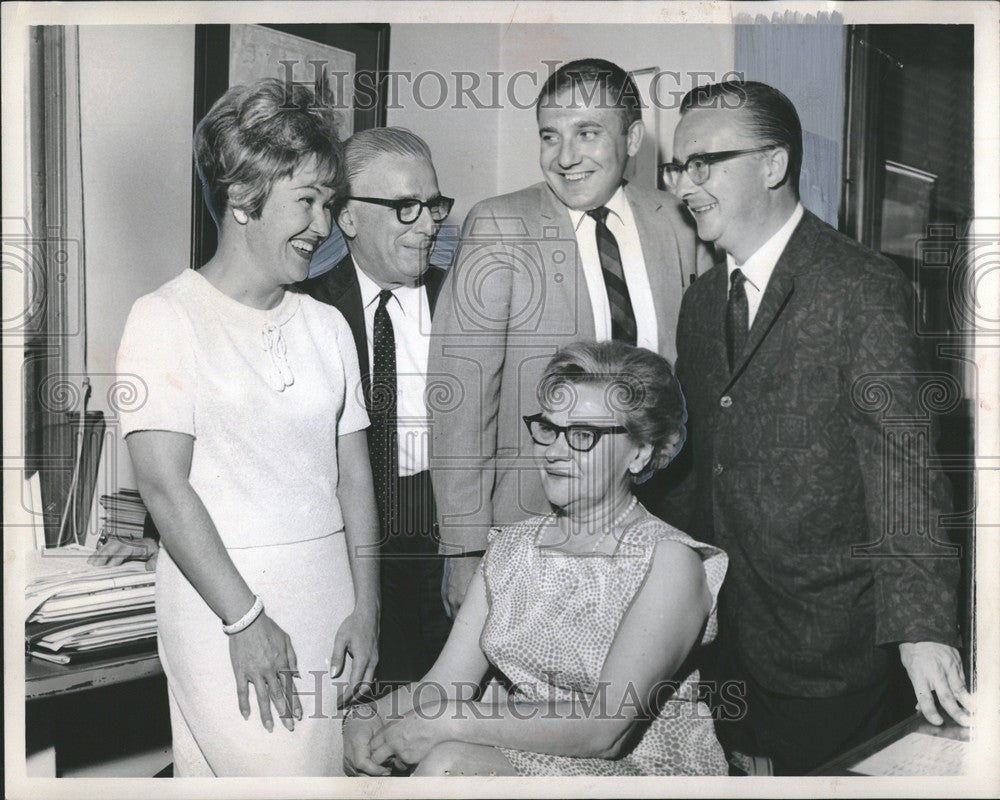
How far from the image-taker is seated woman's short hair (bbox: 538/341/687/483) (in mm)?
2604

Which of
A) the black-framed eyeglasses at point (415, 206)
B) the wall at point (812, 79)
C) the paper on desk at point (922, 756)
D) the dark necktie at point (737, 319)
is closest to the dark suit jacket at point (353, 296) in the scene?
the black-framed eyeglasses at point (415, 206)

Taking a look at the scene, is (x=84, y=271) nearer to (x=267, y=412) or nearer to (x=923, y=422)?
(x=267, y=412)

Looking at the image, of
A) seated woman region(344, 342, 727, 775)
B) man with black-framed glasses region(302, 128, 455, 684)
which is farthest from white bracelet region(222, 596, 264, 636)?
seated woman region(344, 342, 727, 775)

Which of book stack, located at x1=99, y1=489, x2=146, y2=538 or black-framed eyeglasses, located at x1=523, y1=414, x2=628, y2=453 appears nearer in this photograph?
black-framed eyeglasses, located at x1=523, y1=414, x2=628, y2=453

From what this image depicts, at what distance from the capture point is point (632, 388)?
2.62m

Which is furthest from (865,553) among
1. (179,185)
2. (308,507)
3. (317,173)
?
(179,185)

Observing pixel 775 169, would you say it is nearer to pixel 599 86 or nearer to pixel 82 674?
pixel 599 86

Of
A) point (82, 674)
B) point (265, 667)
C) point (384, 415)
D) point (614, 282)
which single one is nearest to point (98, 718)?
point (82, 674)

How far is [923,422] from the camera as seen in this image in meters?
2.80

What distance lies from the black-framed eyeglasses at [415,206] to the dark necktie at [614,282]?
400mm

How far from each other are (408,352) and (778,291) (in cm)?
102

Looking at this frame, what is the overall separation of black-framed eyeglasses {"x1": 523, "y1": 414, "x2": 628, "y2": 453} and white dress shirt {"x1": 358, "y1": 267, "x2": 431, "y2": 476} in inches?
12.9

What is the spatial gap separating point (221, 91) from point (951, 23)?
6.74 feet

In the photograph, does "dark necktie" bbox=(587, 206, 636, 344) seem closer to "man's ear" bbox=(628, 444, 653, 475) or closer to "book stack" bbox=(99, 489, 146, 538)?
"man's ear" bbox=(628, 444, 653, 475)
